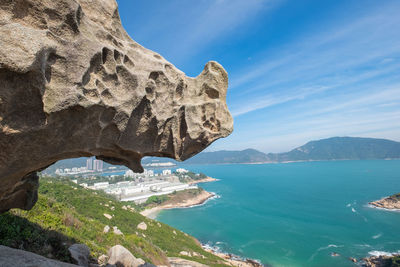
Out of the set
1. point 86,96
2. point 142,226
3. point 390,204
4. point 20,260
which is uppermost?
point 86,96

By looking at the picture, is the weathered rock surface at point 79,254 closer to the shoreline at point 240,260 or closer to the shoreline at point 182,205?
the shoreline at point 240,260

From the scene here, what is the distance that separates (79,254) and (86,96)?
17.8ft

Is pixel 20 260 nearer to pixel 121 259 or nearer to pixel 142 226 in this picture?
pixel 121 259

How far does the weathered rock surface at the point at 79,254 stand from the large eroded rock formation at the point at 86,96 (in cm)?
208

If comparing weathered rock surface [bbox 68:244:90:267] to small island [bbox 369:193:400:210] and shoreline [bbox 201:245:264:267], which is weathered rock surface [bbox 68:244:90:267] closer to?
shoreline [bbox 201:245:264:267]

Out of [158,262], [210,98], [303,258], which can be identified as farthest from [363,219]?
[210,98]

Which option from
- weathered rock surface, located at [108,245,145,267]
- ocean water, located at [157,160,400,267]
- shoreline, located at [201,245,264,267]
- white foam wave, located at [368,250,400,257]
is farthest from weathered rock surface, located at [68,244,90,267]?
white foam wave, located at [368,250,400,257]

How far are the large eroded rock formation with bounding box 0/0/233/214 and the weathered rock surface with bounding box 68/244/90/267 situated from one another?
2.08m

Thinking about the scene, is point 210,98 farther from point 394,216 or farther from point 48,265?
point 394,216

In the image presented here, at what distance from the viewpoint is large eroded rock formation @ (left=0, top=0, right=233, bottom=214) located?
2.68 m

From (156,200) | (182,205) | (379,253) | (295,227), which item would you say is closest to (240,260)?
(379,253)

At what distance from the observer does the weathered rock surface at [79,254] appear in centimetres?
624

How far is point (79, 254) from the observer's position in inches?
257

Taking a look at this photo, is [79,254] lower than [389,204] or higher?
higher
